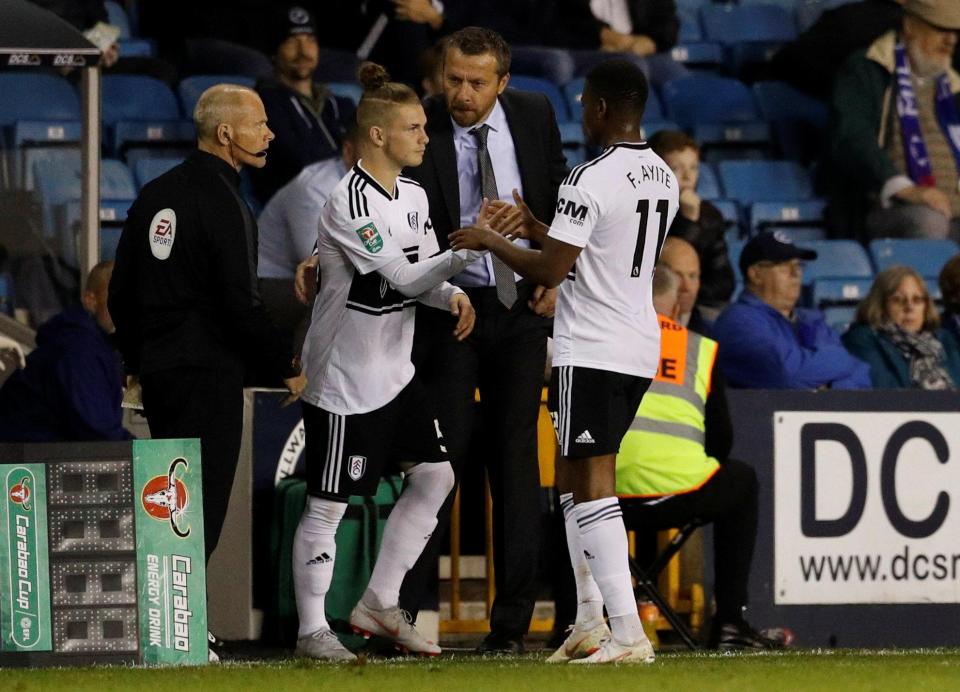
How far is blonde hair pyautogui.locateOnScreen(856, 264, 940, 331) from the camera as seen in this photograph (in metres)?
9.35

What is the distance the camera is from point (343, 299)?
21.7 feet

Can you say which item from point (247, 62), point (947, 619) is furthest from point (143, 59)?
point (947, 619)

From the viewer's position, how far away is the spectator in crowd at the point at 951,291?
981cm

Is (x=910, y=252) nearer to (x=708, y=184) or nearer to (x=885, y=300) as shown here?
(x=708, y=184)

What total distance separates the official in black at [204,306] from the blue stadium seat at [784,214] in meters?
6.06

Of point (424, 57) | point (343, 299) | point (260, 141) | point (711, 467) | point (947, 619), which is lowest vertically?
point (947, 619)

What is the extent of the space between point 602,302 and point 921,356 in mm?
3626

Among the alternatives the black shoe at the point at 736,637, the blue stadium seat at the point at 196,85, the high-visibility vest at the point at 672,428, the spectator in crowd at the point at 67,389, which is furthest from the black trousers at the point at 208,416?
the blue stadium seat at the point at 196,85

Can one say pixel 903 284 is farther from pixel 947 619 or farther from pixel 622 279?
pixel 622 279

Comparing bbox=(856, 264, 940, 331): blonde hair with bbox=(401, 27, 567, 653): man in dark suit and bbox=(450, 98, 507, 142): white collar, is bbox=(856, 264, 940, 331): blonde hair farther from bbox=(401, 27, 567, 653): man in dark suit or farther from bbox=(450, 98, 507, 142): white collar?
bbox=(450, 98, 507, 142): white collar

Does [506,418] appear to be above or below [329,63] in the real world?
below

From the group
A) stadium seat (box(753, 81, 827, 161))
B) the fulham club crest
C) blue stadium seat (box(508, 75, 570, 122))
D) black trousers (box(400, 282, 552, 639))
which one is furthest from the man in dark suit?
stadium seat (box(753, 81, 827, 161))

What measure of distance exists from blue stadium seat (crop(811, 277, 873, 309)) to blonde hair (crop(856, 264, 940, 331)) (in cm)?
186

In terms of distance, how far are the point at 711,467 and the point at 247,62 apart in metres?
4.96
